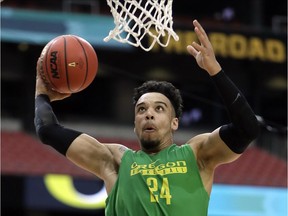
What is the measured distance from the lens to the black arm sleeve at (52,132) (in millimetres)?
3508

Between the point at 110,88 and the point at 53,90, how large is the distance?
39.3ft

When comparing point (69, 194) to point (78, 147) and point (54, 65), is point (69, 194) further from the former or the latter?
point (78, 147)

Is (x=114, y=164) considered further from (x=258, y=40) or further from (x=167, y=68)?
(x=167, y=68)

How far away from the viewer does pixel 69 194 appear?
10.5 metres

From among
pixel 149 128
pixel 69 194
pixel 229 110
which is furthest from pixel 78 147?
pixel 69 194

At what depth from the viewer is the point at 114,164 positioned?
359 cm

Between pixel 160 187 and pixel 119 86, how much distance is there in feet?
40.9

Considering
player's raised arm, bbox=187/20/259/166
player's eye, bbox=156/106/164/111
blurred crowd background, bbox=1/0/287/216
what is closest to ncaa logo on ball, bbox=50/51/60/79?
player's eye, bbox=156/106/164/111

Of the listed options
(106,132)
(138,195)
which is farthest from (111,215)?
(106,132)

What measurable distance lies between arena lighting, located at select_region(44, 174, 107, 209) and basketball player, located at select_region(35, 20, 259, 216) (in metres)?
6.88

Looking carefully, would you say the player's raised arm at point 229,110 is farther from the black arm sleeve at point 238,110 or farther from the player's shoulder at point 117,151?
the player's shoulder at point 117,151

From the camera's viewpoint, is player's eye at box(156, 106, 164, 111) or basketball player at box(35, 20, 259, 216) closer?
basketball player at box(35, 20, 259, 216)

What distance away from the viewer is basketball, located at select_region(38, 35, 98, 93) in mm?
3734

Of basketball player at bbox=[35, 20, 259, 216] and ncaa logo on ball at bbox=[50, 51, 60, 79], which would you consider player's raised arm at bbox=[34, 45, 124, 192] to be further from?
ncaa logo on ball at bbox=[50, 51, 60, 79]
